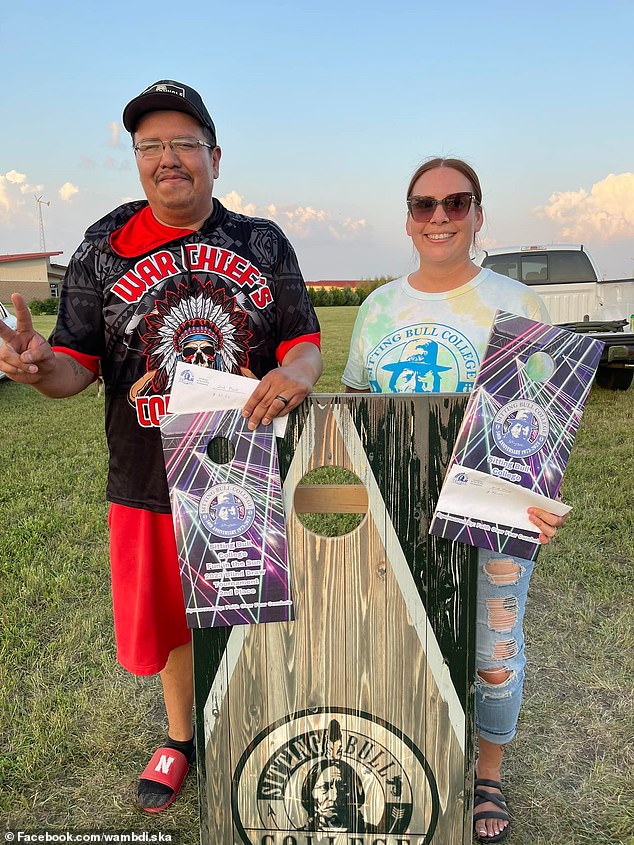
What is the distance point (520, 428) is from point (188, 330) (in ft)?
3.17

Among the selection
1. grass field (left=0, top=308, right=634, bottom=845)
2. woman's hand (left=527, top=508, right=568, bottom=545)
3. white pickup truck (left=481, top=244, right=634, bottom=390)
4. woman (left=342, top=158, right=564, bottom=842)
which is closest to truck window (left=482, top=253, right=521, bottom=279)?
white pickup truck (left=481, top=244, right=634, bottom=390)

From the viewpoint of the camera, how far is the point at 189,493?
1725 mm

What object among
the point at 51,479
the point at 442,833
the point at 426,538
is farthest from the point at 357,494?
the point at 51,479

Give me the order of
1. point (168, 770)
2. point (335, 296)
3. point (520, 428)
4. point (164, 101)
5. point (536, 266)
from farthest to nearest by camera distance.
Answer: point (335, 296), point (536, 266), point (168, 770), point (164, 101), point (520, 428)

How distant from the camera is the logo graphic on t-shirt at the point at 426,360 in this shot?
1.89m

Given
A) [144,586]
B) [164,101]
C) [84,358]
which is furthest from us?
[144,586]

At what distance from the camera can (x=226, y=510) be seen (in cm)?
172

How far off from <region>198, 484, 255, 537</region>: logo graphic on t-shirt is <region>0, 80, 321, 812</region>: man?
38 cm

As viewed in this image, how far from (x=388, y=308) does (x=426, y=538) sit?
2.28 ft

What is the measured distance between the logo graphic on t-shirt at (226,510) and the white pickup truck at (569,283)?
7.32m

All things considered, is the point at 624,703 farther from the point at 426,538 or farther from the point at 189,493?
the point at 189,493

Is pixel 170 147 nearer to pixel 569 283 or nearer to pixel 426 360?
pixel 426 360

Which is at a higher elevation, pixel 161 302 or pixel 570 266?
pixel 570 266

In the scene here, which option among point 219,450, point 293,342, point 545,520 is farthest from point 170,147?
point 545,520
